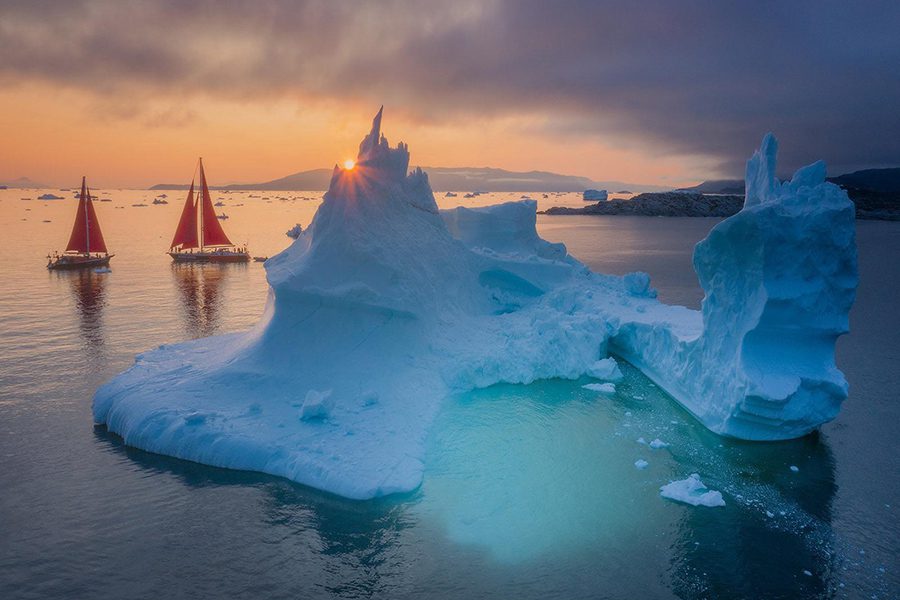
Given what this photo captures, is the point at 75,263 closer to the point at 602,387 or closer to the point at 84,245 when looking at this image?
the point at 84,245

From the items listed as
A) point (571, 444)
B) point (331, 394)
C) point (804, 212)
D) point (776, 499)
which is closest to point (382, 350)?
point (331, 394)

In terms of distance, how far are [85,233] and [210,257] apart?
804cm

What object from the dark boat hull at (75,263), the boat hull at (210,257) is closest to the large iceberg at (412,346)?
the dark boat hull at (75,263)

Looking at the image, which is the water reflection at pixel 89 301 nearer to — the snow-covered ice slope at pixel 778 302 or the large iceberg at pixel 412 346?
the large iceberg at pixel 412 346

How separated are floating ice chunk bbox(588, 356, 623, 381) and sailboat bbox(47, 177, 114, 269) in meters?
34.8

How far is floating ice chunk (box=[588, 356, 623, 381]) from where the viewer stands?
15.6m

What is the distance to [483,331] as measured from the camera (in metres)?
17.1

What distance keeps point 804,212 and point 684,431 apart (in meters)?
5.29

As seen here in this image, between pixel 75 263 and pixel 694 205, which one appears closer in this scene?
pixel 75 263

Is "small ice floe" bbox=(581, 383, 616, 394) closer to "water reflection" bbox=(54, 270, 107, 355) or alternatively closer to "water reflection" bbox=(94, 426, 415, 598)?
"water reflection" bbox=(94, 426, 415, 598)

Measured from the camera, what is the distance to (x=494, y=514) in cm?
915

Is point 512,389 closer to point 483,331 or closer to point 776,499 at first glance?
point 483,331

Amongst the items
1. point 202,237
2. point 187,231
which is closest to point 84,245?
point 187,231

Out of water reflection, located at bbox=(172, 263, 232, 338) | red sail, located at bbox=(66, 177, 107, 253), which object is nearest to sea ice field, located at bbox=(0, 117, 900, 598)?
water reflection, located at bbox=(172, 263, 232, 338)
